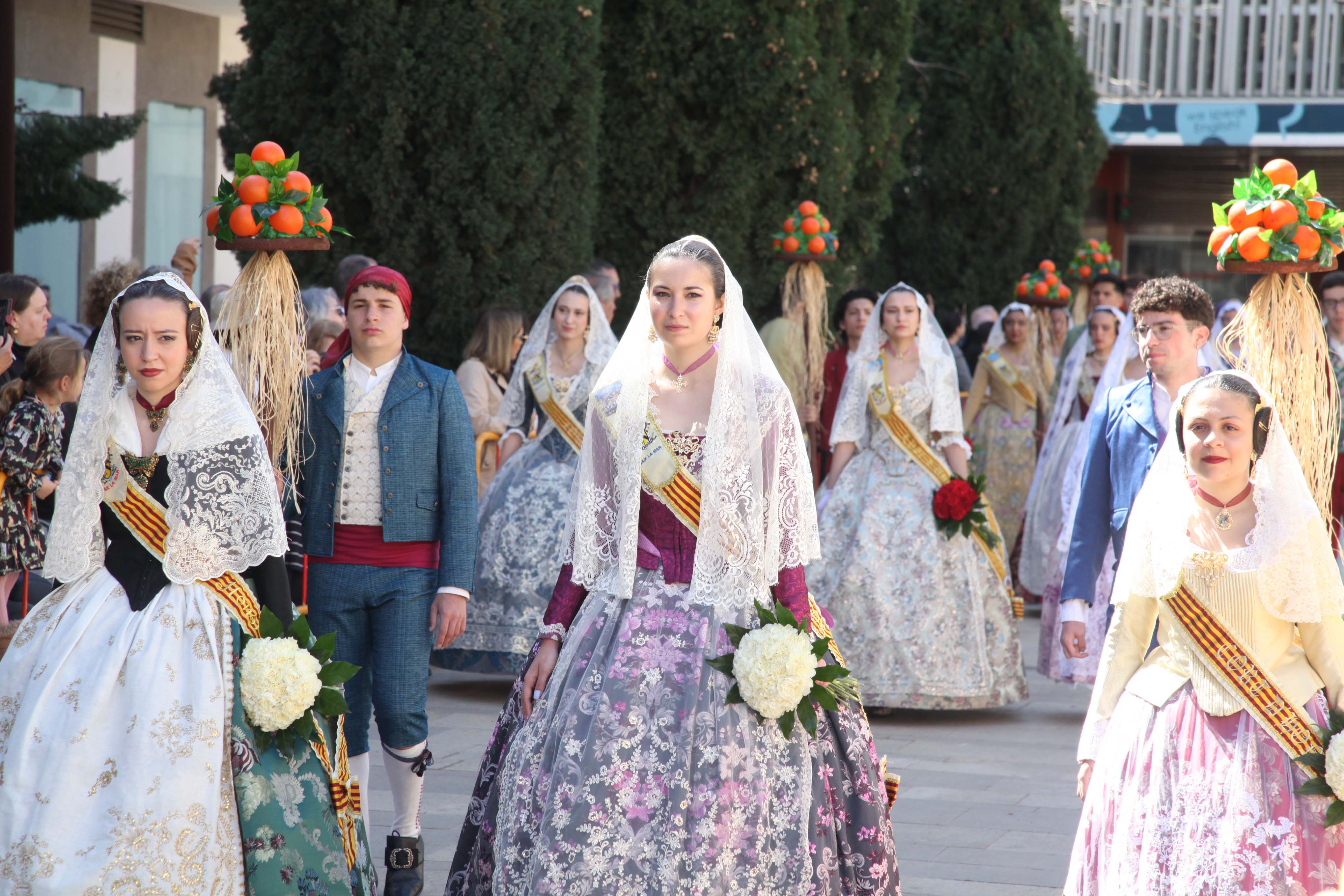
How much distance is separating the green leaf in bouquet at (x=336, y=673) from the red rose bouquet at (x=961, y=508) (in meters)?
3.89

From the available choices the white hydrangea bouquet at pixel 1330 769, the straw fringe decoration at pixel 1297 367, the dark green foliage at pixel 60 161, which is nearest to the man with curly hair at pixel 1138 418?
the straw fringe decoration at pixel 1297 367

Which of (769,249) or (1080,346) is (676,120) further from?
(1080,346)

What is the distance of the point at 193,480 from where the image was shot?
3.64 m

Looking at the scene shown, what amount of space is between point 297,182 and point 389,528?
1.06m

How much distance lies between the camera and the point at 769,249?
10648 mm

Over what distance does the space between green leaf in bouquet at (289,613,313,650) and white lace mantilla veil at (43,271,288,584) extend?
0.17 m

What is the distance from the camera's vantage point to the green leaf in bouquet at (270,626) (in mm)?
3621

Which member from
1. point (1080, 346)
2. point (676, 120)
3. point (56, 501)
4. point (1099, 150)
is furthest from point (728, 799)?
point (1099, 150)

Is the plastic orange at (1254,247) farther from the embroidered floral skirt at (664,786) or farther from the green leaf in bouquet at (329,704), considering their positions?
the green leaf in bouquet at (329,704)

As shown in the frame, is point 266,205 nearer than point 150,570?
No

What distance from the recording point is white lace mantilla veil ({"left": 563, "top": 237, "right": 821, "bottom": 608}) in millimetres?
3604

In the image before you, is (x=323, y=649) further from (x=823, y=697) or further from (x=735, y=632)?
(x=823, y=697)

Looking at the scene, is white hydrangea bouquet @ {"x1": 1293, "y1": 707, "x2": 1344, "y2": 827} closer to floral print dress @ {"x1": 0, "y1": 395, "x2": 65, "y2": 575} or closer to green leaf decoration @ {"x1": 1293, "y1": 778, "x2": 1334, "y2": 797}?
green leaf decoration @ {"x1": 1293, "y1": 778, "x2": 1334, "y2": 797}

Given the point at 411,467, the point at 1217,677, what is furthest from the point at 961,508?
the point at 1217,677
